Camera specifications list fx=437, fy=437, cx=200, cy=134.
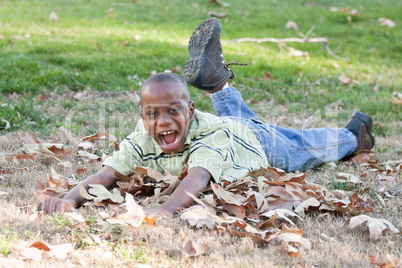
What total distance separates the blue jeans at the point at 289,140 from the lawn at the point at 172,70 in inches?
6.8

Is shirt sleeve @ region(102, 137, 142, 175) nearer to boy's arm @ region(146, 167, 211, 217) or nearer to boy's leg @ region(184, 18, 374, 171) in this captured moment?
boy's arm @ region(146, 167, 211, 217)

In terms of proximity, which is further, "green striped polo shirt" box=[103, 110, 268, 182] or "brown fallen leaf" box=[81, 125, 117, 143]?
"brown fallen leaf" box=[81, 125, 117, 143]

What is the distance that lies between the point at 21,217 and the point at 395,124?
439 cm

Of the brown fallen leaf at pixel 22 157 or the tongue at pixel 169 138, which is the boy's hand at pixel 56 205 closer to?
the tongue at pixel 169 138

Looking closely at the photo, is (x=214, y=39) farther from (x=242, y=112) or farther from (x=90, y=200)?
(x=90, y=200)

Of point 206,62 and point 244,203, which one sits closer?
point 244,203

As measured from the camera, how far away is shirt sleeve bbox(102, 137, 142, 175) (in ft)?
10.2

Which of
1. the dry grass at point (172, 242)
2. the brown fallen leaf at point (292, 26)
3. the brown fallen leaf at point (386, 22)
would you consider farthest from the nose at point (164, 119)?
the brown fallen leaf at point (386, 22)

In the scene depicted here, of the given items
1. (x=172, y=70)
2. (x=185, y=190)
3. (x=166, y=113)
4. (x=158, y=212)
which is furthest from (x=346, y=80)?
(x=158, y=212)

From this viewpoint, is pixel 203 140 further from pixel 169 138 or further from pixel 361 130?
pixel 361 130

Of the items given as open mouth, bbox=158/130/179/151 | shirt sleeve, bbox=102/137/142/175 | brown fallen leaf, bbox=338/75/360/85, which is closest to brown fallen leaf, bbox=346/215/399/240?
open mouth, bbox=158/130/179/151

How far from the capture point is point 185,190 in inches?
106

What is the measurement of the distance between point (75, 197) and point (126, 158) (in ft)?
1.57

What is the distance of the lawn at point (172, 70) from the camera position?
229cm
